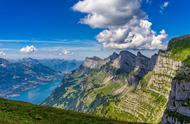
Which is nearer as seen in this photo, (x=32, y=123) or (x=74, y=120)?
(x=32, y=123)

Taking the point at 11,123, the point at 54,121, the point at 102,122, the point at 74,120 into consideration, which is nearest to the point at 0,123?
the point at 11,123

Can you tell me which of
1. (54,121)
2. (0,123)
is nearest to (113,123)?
(54,121)

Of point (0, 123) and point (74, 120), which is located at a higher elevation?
point (0, 123)

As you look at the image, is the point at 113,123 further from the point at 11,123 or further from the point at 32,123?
the point at 11,123

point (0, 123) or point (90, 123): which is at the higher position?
point (0, 123)

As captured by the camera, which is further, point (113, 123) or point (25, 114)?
point (113, 123)

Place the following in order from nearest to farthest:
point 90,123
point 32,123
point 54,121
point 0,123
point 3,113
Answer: point 0,123 < point 32,123 < point 3,113 < point 54,121 < point 90,123

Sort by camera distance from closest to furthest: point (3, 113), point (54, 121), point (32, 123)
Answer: point (32, 123) < point (3, 113) < point (54, 121)

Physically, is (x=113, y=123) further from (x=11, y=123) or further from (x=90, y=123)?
(x=11, y=123)

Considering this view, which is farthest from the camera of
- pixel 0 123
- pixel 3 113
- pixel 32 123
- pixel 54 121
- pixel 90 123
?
pixel 90 123
